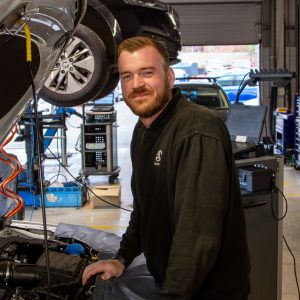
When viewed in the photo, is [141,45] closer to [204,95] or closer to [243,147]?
[243,147]

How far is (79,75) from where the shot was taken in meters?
4.93

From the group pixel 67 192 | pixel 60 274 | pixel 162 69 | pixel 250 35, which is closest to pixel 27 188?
pixel 67 192

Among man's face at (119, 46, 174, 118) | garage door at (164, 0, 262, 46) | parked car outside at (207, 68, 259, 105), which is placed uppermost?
garage door at (164, 0, 262, 46)

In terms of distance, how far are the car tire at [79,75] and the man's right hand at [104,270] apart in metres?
2.97

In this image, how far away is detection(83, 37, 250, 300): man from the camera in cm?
162

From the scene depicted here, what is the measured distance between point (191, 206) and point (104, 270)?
A: 0.64 metres

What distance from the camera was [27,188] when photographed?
6727 millimetres

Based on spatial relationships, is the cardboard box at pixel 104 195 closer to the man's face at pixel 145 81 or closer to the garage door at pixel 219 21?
the man's face at pixel 145 81

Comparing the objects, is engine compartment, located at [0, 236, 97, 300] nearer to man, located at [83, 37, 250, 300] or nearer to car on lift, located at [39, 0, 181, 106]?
man, located at [83, 37, 250, 300]

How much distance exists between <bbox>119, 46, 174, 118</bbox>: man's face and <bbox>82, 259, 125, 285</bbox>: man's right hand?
66 centimetres

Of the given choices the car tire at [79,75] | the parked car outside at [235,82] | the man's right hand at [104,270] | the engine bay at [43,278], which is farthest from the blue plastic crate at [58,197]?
the parked car outside at [235,82]

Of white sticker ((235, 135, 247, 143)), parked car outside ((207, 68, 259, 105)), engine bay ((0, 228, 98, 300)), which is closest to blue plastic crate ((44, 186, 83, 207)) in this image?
white sticker ((235, 135, 247, 143))

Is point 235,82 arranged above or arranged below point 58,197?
above

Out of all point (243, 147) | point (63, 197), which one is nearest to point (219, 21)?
point (63, 197)
